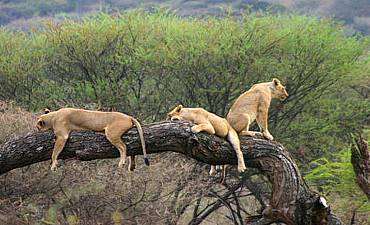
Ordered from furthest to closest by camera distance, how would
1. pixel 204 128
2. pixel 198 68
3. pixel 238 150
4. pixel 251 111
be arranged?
1. pixel 198 68
2. pixel 251 111
3. pixel 238 150
4. pixel 204 128

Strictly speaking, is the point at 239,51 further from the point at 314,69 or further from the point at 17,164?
the point at 17,164

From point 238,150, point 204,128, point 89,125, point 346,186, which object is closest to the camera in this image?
point 204,128

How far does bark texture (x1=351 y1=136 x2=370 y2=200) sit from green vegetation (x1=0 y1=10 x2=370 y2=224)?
1115cm

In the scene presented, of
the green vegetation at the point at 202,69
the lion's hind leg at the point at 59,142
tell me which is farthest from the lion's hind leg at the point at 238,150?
the green vegetation at the point at 202,69

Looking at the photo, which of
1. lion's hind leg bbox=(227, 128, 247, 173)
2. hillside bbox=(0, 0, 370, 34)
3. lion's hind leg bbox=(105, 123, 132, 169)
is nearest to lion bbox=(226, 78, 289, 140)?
lion's hind leg bbox=(227, 128, 247, 173)

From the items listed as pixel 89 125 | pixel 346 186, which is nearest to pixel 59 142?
pixel 89 125

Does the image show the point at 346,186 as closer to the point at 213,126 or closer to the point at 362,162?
the point at 362,162

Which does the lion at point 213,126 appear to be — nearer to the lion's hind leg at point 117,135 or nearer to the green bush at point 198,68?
the lion's hind leg at point 117,135

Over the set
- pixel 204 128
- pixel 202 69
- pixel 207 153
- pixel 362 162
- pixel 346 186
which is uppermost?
pixel 204 128

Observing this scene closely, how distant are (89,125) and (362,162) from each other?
3305mm

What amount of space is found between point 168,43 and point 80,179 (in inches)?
251

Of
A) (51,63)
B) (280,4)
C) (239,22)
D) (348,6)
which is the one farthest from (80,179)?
(348,6)

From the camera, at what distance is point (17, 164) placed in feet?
24.5

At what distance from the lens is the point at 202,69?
19.9m
